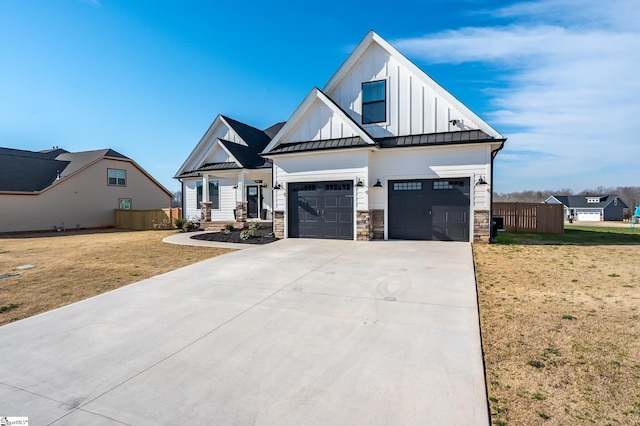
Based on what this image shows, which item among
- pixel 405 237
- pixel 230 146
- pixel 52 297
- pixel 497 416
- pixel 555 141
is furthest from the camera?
pixel 555 141

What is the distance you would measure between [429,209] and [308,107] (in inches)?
251

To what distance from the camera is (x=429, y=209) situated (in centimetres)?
1175

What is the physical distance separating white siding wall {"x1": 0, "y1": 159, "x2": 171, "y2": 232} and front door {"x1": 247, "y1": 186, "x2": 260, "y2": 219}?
542 inches

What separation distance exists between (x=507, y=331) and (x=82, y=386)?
4.81 metres

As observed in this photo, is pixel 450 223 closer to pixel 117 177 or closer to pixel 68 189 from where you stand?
pixel 68 189

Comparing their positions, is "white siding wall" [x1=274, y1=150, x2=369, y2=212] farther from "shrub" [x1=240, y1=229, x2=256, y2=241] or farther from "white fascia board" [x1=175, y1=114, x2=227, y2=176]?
"white fascia board" [x1=175, y1=114, x2=227, y2=176]

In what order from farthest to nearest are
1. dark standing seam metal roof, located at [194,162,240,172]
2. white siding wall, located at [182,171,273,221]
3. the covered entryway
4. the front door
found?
the covered entryway < the front door < white siding wall, located at [182,171,273,221] < dark standing seam metal roof, located at [194,162,240,172]

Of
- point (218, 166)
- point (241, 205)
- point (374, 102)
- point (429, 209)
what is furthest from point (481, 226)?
point (218, 166)

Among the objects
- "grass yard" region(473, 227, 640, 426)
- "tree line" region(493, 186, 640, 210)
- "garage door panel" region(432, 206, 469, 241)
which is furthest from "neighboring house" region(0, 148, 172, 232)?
"tree line" region(493, 186, 640, 210)

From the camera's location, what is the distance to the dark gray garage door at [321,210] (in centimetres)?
1227

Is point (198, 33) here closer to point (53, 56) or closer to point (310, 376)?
point (53, 56)

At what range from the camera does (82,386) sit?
116 inches

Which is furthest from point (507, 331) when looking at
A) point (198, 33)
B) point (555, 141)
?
point (555, 141)

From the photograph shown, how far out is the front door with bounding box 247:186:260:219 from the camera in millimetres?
18312
